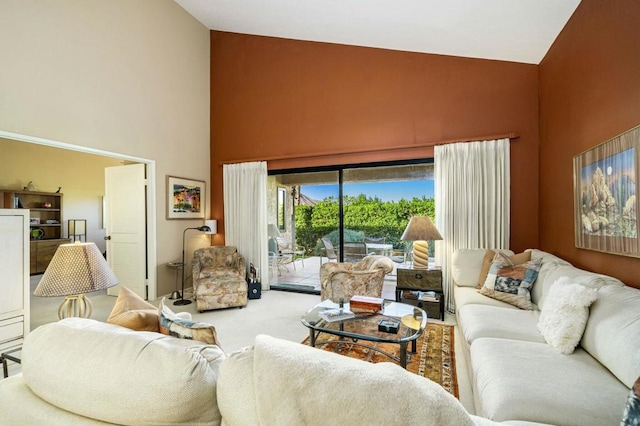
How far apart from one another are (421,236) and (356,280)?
3.05ft

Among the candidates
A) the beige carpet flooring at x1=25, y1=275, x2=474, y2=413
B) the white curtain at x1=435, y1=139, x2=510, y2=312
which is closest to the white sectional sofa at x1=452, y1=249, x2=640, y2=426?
the beige carpet flooring at x1=25, y1=275, x2=474, y2=413

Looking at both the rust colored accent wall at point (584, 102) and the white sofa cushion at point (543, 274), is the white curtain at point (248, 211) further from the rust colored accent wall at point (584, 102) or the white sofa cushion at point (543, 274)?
the rust colored accent wall at point (584, 102)

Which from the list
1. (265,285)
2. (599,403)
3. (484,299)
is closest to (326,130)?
(265,285)

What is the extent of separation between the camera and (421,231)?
350cm

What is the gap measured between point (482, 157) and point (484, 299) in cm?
186

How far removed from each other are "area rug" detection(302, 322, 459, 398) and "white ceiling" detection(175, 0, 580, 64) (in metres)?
3.13

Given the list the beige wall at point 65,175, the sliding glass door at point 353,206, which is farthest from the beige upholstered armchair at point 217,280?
the beige wall at point 65,175

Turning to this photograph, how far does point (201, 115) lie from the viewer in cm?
530

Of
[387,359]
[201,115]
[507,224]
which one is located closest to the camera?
[387,359]

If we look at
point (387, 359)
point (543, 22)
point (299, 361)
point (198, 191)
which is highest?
point (543, 22)

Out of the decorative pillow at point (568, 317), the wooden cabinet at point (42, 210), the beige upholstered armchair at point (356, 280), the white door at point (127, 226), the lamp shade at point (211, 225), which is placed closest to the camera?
the decorative pillow at point (568, 317)

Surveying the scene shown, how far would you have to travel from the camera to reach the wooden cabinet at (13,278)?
2688 mm

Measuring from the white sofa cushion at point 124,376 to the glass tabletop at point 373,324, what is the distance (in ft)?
4.81

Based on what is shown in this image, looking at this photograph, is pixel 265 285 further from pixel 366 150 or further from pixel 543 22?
pixel 543 22
